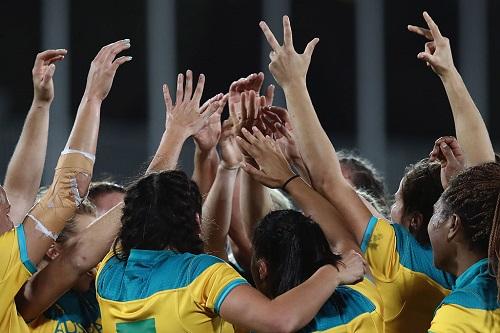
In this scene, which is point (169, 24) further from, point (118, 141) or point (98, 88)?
point (98, 88)

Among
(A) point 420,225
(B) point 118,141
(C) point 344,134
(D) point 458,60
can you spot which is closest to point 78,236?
(A) point 420,225

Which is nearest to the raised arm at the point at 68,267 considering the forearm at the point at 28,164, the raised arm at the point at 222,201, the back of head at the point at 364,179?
the forearm at the point at 28,164

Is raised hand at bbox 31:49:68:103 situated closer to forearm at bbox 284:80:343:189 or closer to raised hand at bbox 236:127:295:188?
raised hand at bbox 236:127:295:188

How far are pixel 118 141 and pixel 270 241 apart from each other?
694 cm

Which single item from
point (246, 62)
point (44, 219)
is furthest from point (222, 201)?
point (246, 62)

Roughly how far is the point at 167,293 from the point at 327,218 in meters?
0.57

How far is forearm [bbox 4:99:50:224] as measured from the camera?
10.2 feet

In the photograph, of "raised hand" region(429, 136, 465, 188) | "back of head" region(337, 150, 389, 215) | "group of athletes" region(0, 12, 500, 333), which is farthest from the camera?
"back of head" region(337, 150, 389, 215)

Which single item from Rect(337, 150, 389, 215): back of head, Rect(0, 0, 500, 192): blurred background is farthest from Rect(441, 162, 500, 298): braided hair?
Rect(0, 0, 500, 192): blurred background

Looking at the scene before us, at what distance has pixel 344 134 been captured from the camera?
10.1 metres

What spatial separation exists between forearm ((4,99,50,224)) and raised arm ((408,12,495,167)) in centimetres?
130

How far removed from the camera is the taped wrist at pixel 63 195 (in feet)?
8.77

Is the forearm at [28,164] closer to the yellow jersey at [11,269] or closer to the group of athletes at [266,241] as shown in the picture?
the group of athletes at [266,241]

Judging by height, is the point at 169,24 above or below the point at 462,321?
above
